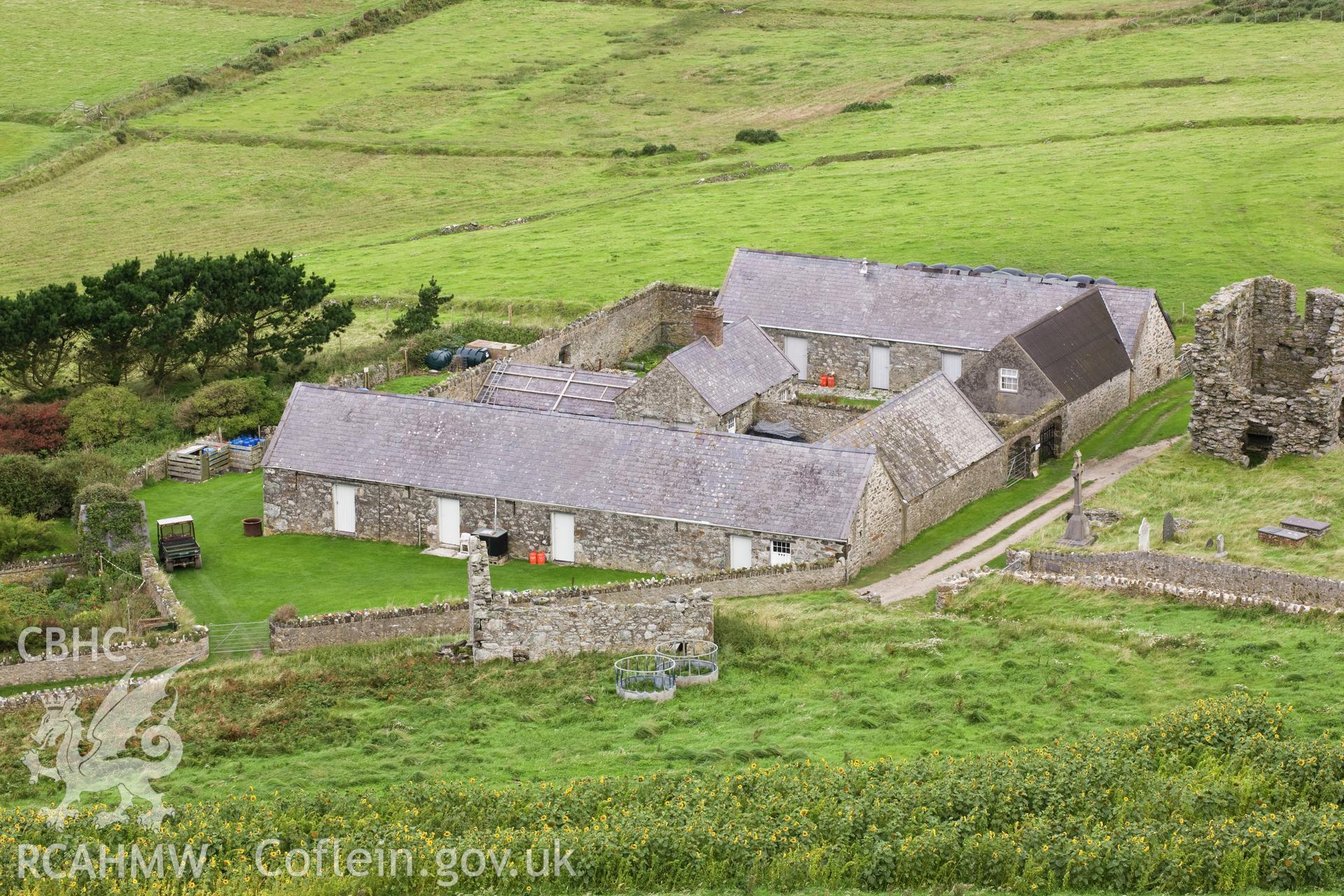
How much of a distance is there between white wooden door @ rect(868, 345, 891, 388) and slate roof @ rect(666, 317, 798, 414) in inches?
200

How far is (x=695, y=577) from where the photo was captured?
5172 centimetres

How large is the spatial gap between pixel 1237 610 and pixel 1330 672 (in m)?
5.14

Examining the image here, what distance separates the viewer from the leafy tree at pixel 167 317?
74.5m

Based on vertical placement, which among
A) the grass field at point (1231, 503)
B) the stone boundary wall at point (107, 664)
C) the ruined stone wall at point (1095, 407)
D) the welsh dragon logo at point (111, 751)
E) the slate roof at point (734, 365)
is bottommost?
the stone boundary wall at point (107, 664)

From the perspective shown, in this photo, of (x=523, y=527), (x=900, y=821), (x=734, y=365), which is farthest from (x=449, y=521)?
(x=900, y=821)

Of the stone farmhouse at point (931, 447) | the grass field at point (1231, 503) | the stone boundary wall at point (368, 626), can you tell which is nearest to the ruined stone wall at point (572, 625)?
the stone boundary wall at point (368, 626)

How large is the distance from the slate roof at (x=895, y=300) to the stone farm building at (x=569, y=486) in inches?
740

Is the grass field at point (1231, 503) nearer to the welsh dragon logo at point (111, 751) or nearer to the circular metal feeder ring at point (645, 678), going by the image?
the circular metal feeder ring at point (645, 678)

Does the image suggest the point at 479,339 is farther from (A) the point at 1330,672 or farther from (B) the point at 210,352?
(A) the point at 1330,672

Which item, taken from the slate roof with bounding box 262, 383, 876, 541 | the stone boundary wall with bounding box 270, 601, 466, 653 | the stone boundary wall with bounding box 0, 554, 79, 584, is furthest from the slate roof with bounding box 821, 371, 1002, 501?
the stone boundary wall with bounding box 0, 554, 79, 584

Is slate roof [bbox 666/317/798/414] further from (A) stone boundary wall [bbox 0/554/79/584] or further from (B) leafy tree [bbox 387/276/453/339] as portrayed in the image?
(A) stone boundary wall [bbox 0/554/79/584]

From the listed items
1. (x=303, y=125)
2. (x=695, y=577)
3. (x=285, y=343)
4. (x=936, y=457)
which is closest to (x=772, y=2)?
(x=303, y=125)

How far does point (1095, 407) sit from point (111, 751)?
4403 centimetres

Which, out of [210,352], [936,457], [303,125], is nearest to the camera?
[936,457]
